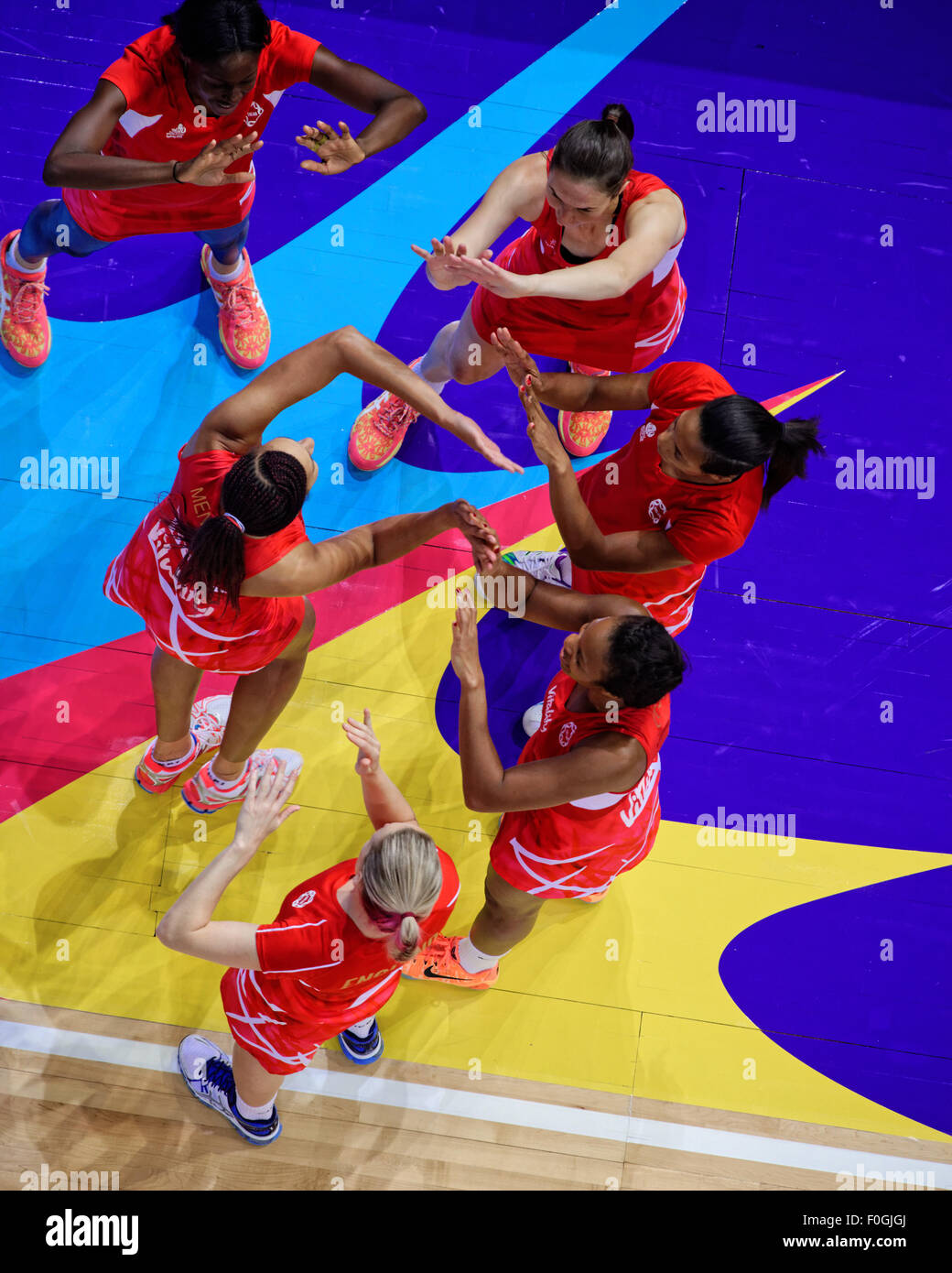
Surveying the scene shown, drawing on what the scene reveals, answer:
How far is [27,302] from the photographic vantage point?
178 inches

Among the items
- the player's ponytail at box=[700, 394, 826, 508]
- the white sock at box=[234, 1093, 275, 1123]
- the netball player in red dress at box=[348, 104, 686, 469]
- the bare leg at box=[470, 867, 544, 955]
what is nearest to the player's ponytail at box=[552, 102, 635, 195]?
the netball player in red dress at box=[348, 104, 686, 469]

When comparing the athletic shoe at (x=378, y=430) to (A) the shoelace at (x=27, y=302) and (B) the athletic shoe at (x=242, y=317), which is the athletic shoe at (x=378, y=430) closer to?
(B) the athletic shoe at (x=242, y=317)

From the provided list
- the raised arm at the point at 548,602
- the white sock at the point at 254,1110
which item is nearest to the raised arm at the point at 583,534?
the raised arm at the point at 548,602

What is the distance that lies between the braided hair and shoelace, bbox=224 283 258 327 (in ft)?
5.82

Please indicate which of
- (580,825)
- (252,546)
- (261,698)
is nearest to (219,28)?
(252,546)

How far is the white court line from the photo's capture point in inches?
161

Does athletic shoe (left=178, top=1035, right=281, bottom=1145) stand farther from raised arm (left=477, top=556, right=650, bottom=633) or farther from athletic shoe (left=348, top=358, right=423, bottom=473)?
athletic shoe (left=348, top=358, right=423, bottom=473)

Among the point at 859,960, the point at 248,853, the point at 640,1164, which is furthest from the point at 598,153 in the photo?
the point at 640,1164

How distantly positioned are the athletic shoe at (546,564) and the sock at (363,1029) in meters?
1.86

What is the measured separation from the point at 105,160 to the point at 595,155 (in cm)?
164

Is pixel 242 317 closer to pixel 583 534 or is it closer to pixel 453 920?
pixel 583 534

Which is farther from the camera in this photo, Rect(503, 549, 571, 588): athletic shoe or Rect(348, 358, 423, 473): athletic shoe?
Rect(348, 358, 423, 473): athletic shoe

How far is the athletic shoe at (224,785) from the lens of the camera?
4.21 meters
